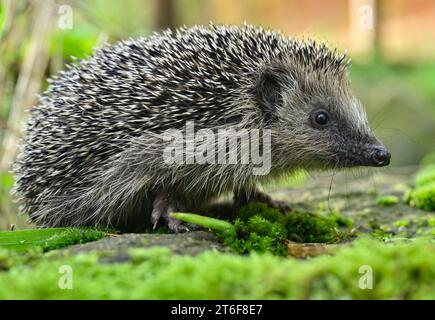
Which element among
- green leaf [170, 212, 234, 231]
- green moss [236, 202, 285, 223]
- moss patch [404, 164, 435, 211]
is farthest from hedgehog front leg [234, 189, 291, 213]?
moss patch [404, 164, 435, 211]

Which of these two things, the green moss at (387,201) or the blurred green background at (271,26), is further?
the blurred green background at (271,26)

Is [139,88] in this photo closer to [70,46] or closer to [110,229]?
[110,229]

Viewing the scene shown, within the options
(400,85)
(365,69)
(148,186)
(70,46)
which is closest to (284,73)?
(148,186)

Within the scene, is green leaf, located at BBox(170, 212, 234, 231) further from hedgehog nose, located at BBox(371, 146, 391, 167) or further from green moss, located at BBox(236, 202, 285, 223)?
hedgehog nose, located at BBox(371, 146, 391, 167)

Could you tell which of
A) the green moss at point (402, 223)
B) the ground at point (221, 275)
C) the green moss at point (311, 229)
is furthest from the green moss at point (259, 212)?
the ground at point (221, 275)

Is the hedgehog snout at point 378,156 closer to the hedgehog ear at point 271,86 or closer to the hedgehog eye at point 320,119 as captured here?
the hedgehog eye at point 320,119
